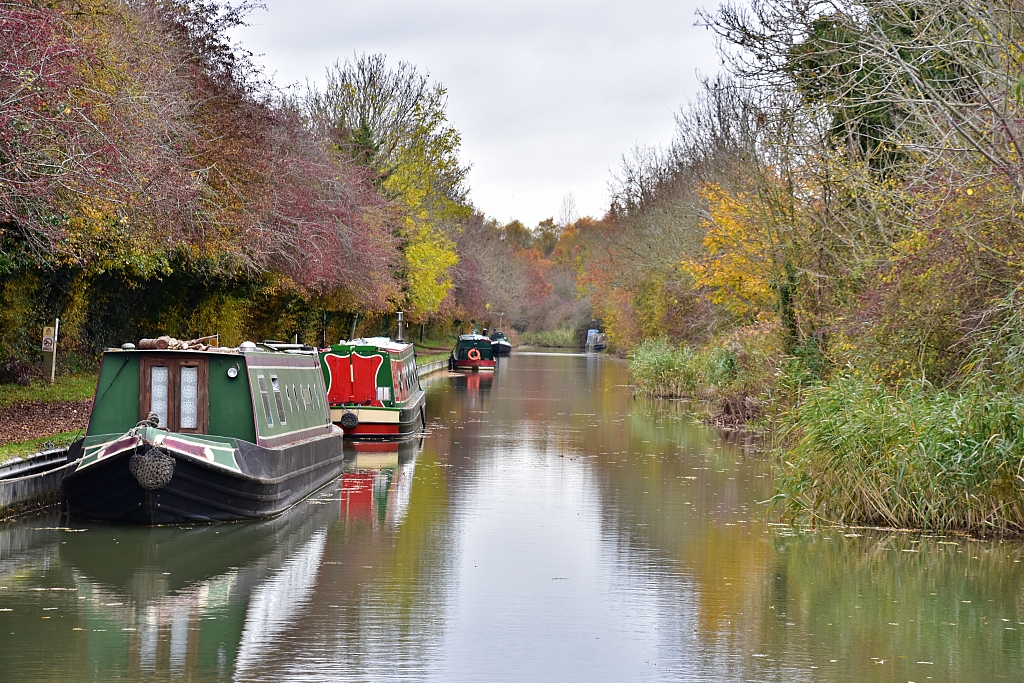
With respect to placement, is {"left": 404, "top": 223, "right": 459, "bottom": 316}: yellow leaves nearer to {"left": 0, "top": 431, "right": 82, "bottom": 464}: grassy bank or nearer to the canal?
the canal

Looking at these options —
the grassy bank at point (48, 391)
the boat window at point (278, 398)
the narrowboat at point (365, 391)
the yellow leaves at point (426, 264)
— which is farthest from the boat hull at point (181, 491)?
the yellow leaves at point (426, 264)

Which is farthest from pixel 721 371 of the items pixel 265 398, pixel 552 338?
pixel 552 338

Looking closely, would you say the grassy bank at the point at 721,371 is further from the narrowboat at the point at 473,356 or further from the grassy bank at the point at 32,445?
the grassy bank at the point at 32,445

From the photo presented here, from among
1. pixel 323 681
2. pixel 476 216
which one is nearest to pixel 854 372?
pixel 323 681

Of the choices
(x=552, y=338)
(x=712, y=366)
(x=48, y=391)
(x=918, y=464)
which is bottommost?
(x=918, y=464)

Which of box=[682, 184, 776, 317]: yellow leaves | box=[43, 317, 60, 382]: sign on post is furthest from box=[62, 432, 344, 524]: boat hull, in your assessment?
box=[682, 184, 776, 317]: yellow leaves

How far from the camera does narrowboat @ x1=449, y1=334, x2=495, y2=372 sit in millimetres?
59375

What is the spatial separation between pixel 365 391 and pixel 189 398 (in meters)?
10.4

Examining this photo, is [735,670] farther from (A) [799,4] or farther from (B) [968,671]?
(A) [799,4]

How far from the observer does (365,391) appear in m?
25.1

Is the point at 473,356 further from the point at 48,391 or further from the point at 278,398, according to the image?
the point at 278,398

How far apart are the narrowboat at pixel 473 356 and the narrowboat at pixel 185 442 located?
42769 millimetres

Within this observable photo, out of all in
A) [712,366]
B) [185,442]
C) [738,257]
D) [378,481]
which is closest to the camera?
[185,442]

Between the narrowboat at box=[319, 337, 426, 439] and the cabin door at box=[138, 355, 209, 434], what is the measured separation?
948 centimetres
